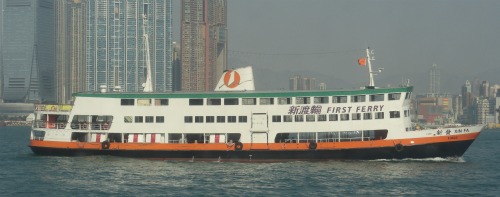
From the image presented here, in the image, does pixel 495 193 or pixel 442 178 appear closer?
pixel 495 193

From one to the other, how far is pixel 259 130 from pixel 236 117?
173 centimetres

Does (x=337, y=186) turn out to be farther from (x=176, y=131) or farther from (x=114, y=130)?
(x=114, y=130)

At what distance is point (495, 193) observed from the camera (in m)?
33.6

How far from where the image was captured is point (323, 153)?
142 feet

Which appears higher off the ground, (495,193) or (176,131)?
(176,131)

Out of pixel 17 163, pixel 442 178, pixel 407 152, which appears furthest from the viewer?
pixel 17 163

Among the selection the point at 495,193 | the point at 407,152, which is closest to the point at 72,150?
the point at 407,152

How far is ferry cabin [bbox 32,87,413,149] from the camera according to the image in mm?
43281

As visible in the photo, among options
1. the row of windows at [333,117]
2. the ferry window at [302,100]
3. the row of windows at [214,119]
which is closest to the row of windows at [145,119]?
the row of windows at [214,119]

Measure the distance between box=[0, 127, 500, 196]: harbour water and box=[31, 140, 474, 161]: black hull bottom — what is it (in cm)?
45

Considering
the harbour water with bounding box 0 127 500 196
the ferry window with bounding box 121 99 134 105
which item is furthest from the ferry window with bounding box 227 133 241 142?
the ferry window with bounding box 121 99 134 105

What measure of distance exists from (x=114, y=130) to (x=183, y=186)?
11895mm

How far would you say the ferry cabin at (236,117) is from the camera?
43281 mm

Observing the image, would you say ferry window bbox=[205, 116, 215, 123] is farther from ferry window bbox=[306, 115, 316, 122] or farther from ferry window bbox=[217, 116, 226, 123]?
ferry window bbox=[306, 115, 316, 122]
